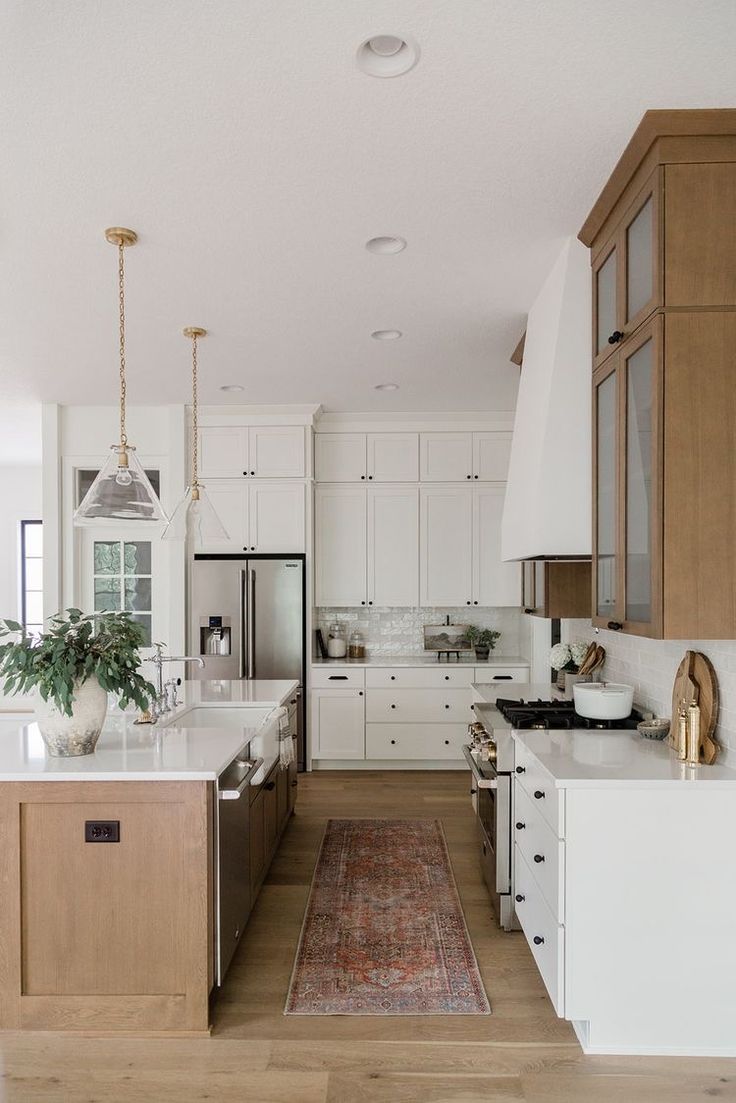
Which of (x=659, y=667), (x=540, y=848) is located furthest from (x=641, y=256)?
(x=540, y=848)

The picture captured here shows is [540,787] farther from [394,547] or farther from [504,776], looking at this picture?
[394,547]

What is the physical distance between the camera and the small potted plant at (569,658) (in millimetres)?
4062

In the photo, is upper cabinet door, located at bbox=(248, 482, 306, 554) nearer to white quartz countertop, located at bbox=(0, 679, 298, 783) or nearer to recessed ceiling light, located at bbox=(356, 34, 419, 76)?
white quartz countertop, located at bbox=(0, 679, 298, 783)

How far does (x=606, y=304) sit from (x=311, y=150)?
3.96ft

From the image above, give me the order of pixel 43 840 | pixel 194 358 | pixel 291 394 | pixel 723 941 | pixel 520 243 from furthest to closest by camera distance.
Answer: pixel 291 394 → pixel 194 358 → pixel 520 243 → pixel 43 840 → pixel 723 941

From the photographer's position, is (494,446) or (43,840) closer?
(43,840)

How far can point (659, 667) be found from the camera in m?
3.17

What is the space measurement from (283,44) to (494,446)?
453 centimetres

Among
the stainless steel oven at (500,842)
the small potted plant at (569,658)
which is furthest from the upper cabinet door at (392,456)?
the stainless steel oven at (500,842)

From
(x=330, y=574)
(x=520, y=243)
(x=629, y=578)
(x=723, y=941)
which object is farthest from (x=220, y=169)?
(x=330, y=574)

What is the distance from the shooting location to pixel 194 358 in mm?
4461

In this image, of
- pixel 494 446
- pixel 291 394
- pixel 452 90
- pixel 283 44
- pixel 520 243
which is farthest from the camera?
pixel 494 446

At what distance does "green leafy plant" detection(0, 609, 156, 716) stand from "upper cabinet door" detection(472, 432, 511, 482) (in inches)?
158

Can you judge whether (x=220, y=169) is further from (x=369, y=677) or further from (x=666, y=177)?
(x=369, y=677)
